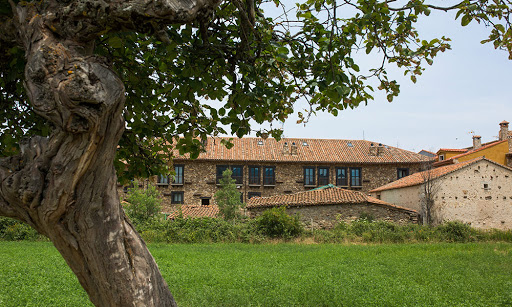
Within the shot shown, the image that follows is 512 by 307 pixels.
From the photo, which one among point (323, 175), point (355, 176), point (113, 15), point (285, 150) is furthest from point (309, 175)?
point (113, 15)

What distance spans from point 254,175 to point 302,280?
2645 cm

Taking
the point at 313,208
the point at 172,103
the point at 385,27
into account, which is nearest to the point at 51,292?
the point at 172,103

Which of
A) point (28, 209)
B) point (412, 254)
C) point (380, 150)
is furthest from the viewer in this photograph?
point (380, 150)

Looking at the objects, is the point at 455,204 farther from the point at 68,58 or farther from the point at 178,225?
the point at 68,58

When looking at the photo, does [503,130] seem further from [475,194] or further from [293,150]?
[293,150]

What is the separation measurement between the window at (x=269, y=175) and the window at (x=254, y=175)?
2.14 feet

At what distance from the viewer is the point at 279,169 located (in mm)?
35969

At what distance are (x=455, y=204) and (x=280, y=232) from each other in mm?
12059

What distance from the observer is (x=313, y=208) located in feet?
82.1

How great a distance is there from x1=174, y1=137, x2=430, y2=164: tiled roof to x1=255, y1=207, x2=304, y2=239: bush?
44.0ft

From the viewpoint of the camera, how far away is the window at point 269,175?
35.7m

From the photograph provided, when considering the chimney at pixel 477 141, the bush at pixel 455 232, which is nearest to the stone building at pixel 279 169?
the chimney at pixel 477 141

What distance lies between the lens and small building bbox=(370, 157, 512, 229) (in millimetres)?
24875

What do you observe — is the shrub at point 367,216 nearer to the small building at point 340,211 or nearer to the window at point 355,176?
the small building at point 340,211
